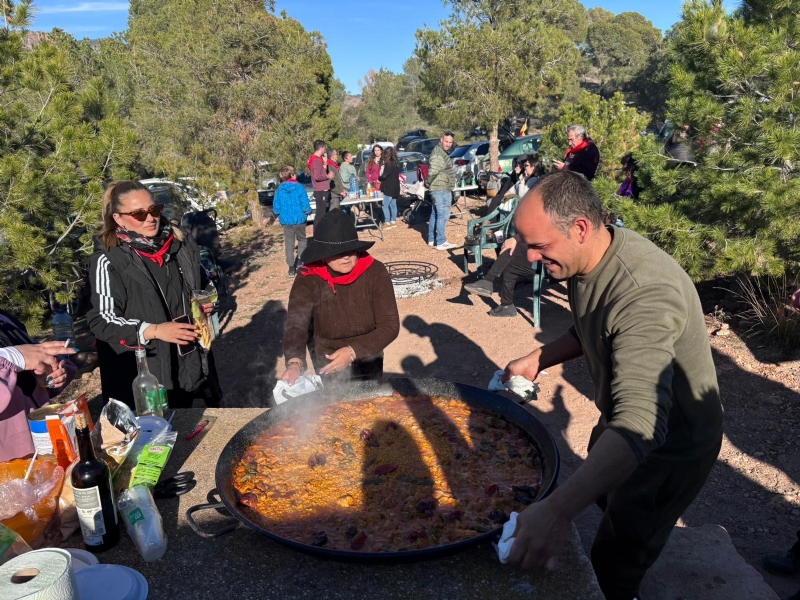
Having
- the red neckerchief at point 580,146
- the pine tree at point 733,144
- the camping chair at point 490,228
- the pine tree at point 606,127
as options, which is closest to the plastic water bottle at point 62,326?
the camping chair at point 490,228

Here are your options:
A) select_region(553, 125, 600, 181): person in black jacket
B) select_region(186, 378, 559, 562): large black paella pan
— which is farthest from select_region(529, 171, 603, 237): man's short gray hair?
select_region(553, 125, 600, 181): person in black jacket

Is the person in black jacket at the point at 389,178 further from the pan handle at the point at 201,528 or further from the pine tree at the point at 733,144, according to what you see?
the pan handle at the point at 201,528

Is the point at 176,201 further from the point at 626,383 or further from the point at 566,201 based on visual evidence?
the point at 626,383

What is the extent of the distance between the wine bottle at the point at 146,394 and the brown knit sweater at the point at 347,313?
929 mm

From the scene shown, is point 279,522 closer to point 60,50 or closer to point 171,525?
point 171,525

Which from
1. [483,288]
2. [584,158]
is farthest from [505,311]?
[584,158]

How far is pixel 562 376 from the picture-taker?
6.13m

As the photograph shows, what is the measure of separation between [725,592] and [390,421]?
1943 millimetres

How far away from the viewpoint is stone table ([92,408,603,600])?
6.04ft

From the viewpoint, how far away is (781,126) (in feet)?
17.2

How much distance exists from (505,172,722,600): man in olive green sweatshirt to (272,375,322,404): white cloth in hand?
1.51 metres

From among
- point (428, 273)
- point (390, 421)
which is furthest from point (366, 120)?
point (390, 421)

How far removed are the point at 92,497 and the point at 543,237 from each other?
5.97 feet

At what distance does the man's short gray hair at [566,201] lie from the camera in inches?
81.4
